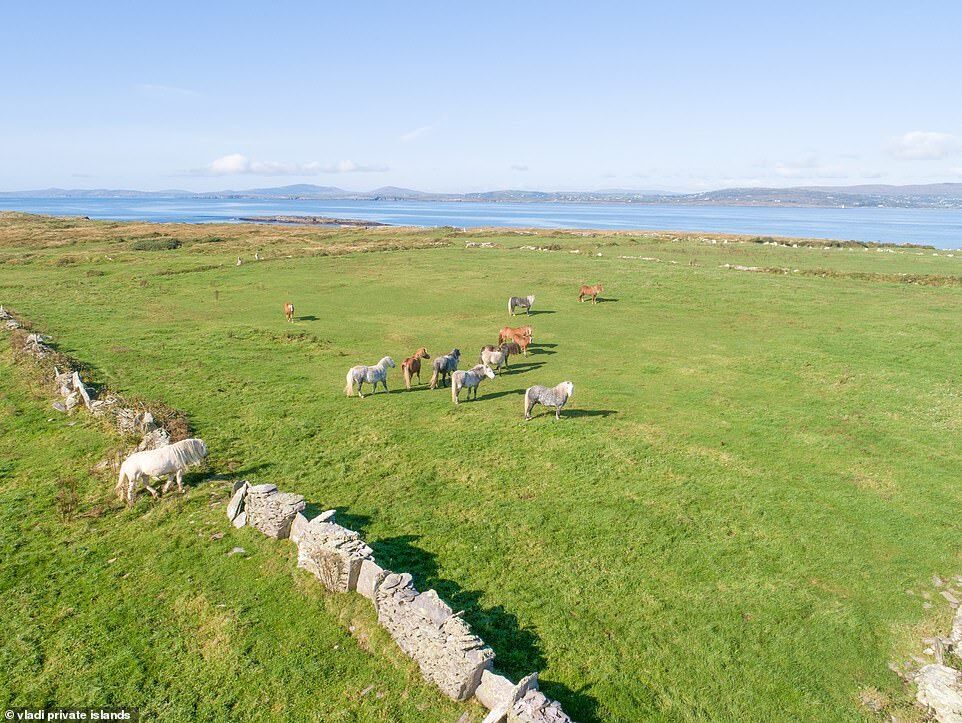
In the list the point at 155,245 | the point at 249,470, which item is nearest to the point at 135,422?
the point at 249,470

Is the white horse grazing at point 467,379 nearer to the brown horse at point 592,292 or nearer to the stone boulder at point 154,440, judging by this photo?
the stone boulder at point 154,440

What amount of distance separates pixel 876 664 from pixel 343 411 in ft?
55.8

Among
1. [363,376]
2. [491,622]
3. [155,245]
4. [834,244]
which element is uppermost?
[834,244]

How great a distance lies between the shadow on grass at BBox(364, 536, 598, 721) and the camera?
360 inches

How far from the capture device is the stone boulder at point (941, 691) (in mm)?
8580

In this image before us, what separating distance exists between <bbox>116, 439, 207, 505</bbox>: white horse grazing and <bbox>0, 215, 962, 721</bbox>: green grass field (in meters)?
0.53

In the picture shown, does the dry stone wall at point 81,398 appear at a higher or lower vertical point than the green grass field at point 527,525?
higher

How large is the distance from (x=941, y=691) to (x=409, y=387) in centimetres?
1877

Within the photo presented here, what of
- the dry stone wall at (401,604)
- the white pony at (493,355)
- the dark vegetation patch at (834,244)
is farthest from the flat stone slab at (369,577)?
the dark vegetation patch at (834,244)

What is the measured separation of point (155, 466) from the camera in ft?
47.5

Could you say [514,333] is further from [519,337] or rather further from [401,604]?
[401,604]

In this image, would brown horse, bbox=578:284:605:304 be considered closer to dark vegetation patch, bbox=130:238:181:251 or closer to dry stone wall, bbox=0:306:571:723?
dry stone wall, bbox=0:306:571:723

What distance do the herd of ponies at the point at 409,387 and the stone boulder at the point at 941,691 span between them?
12.1 meters

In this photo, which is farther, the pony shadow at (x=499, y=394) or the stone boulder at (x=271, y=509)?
the pony shadow at (x=499, y=394)
